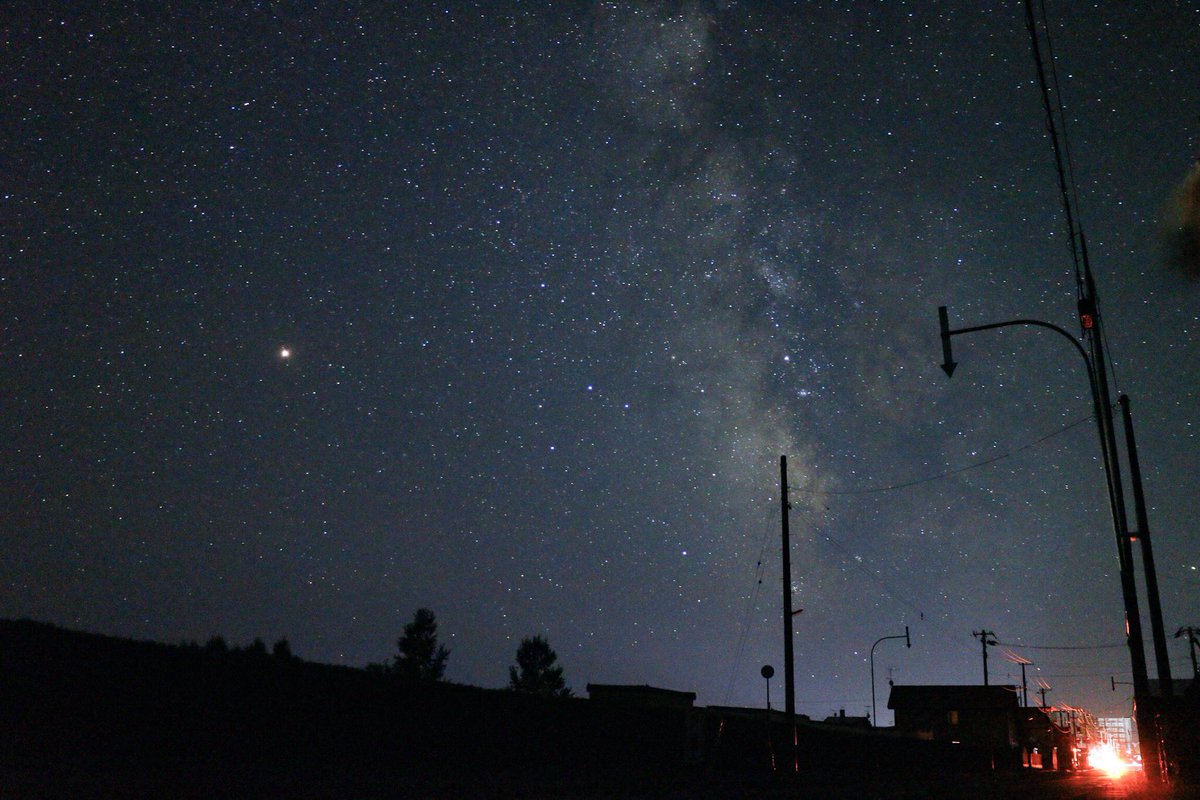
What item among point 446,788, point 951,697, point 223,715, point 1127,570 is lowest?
point 446,788

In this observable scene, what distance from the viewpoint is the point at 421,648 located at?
3696 inches

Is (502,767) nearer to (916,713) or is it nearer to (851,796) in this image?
(851,796)

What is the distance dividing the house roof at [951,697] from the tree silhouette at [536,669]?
132 feet

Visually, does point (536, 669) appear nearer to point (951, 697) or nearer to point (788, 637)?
point (951, 697)

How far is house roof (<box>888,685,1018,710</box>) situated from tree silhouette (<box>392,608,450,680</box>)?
48874 mm

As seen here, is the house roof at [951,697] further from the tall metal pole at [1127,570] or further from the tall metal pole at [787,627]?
the tall metal pole at [1127,570]

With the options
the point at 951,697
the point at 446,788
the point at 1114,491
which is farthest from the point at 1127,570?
the point at 951,697

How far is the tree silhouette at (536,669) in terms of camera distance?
101 m

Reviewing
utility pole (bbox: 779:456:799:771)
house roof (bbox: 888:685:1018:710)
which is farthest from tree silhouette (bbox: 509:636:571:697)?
utility pole (bbox: 779:456:799:771)

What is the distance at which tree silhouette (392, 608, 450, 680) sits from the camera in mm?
91125

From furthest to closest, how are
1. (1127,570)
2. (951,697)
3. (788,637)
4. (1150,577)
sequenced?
(951,697)
(788,637)
(1150,577)
(1127,570)

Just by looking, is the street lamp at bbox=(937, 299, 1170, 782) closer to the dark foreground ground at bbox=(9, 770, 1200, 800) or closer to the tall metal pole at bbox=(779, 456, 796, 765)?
the dark foreground ground at bbox=(9, 770, 1200, 800)

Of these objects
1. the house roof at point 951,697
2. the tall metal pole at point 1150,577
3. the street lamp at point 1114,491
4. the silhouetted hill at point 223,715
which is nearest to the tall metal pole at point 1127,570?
the street lamp at point 1114,491

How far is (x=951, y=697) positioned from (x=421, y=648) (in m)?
56.6
